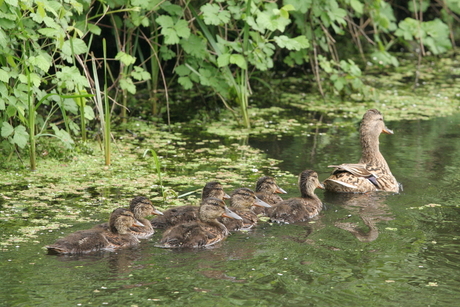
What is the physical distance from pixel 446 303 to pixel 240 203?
265 cm

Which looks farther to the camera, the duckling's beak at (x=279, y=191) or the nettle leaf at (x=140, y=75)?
the nettle leaf at (x=140, y=75)

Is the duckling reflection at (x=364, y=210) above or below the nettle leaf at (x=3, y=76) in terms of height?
below

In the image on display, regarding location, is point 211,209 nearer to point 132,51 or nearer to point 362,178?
point 362,178

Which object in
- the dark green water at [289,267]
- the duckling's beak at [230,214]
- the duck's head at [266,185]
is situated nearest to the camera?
the dark green water at [289,267]

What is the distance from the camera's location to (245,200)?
740 cm

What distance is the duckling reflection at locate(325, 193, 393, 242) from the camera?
6785 millimetres

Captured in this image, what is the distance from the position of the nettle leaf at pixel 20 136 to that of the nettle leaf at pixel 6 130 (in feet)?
0.18

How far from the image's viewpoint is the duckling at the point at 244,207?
7004mm

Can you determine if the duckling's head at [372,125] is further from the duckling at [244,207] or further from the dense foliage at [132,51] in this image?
the duckling at [244,207]

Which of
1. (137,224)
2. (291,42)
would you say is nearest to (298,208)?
(137,224)

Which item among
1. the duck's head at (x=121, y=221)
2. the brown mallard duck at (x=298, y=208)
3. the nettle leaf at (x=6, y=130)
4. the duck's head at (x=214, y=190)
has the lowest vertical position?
the brown mallard duck at (x=298, y=208)

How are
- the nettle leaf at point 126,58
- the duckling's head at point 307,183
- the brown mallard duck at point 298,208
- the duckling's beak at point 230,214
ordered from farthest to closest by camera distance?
the nettle leaf at point 126,58 → the duckling's head at point 307,183 → the brown mallard duck at point 298,208 → the duckling's beak at point 230,214

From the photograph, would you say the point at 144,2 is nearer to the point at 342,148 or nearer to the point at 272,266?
the point at 342,148

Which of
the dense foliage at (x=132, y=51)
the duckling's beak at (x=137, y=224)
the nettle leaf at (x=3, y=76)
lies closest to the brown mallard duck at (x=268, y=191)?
the duckling's beak at (x=137, y=224)
